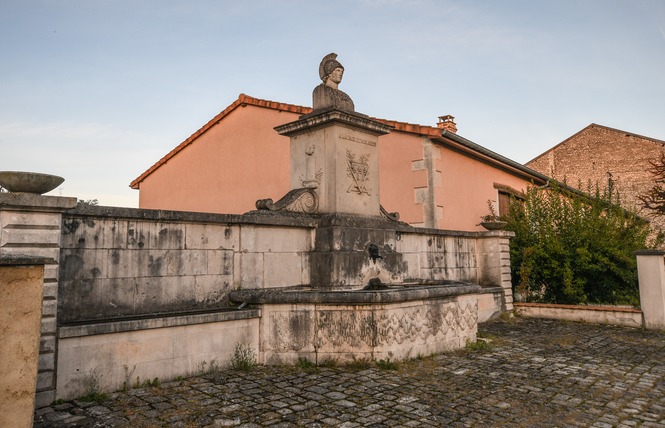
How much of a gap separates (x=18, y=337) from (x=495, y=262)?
9139mm

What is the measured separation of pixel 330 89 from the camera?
22.8 ft

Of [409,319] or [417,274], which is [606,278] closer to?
[417,274]

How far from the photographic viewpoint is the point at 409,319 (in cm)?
543

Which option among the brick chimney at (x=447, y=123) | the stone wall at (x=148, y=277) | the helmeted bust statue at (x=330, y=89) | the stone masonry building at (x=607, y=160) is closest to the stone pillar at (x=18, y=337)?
the stone wall at (x=148, y=277)

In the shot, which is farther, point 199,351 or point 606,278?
point 606,278

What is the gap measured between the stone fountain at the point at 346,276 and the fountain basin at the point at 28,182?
2438 millimetres

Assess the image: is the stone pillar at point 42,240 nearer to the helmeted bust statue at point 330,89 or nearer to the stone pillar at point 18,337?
the stone pillar at point 18,337

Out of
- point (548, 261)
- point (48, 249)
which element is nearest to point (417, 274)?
point (548, 261)

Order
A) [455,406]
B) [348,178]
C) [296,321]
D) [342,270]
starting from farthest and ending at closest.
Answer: [348,178], [342,270], [296,321], [455,406]

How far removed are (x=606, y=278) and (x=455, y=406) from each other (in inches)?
353

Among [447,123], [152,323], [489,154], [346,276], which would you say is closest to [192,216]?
[152,323]

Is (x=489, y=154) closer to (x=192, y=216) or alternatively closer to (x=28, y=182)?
(x=192, y=216)

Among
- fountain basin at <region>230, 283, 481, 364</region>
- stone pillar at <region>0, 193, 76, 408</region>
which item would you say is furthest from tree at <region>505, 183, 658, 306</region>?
stone pillar at <region>0, 193, 76, 408</region>

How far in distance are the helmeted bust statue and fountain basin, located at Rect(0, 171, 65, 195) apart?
4.00 meters
